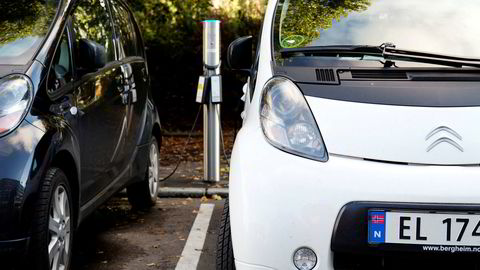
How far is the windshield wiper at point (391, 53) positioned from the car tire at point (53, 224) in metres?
1.31

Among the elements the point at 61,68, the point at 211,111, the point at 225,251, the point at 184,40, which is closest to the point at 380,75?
the point at 225,251

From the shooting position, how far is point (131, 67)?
5723 millimetres

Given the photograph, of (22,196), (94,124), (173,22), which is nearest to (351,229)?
(22,196)

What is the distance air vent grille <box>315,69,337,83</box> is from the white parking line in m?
1.68

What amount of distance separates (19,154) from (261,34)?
1.45 m

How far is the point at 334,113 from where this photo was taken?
126 inches

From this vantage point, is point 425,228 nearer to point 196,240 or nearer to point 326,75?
point 326,75

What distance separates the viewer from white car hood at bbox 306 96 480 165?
3.08 metres

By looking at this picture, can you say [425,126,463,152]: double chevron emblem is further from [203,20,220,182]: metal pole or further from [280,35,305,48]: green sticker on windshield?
[203,20,220,182]: metal pole

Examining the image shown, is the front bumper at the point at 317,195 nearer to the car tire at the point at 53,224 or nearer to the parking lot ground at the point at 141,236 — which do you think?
the car tire at the point at 53,224

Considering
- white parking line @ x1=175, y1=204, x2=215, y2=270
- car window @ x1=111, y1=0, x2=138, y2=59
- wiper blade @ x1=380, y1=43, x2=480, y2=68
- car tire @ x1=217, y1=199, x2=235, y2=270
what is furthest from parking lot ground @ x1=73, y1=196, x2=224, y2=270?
wiper blade @ x1=380, y1=43, x2=480, y2=68

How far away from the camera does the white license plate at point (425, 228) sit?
9.75ft

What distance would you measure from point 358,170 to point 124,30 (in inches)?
133

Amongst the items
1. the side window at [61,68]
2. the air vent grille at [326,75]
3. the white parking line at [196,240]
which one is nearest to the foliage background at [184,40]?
the white parking line at [196,240]
